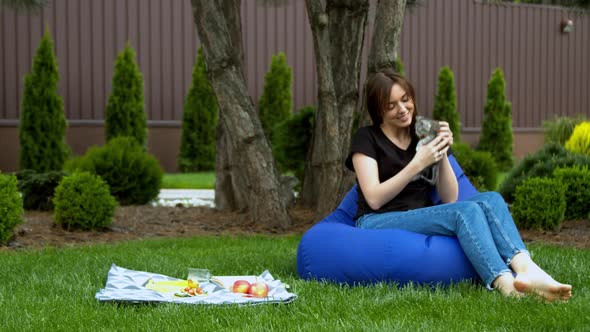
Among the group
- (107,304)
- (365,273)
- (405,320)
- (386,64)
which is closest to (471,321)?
(405,320)

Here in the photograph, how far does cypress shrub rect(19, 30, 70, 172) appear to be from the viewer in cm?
1280

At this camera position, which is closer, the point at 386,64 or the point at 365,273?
the point at 365,273

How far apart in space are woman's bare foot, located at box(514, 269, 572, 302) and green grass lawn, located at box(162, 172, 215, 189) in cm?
857

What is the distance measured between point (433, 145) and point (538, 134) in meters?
16.7

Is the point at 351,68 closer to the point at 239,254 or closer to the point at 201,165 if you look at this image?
the point at 239,254

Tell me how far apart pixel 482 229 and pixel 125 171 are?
6201 mm

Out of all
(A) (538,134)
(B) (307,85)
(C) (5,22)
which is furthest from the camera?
(A) (538,134)

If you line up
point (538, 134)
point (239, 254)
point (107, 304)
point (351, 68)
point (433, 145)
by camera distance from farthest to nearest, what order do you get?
point (538, 134) < point (351, 68) < point (239, 254) < point (433, 145) < point (107, 304)

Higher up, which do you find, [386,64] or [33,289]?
[386,64]

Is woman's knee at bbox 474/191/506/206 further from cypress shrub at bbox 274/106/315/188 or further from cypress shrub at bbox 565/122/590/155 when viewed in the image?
cypress shrub at bbox 565/122/590/155

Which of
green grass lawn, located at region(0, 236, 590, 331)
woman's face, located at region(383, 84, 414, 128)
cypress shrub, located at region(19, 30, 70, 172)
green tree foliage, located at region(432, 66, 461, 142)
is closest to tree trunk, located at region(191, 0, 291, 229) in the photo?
green grass lawn, located at region(0, 236, 590, 331)

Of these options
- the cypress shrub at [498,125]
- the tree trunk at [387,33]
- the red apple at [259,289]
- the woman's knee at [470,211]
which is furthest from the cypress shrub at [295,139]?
the cypress shrub at [498,125]

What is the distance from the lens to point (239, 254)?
5.85 m

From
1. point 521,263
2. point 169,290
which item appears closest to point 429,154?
point 521,263
